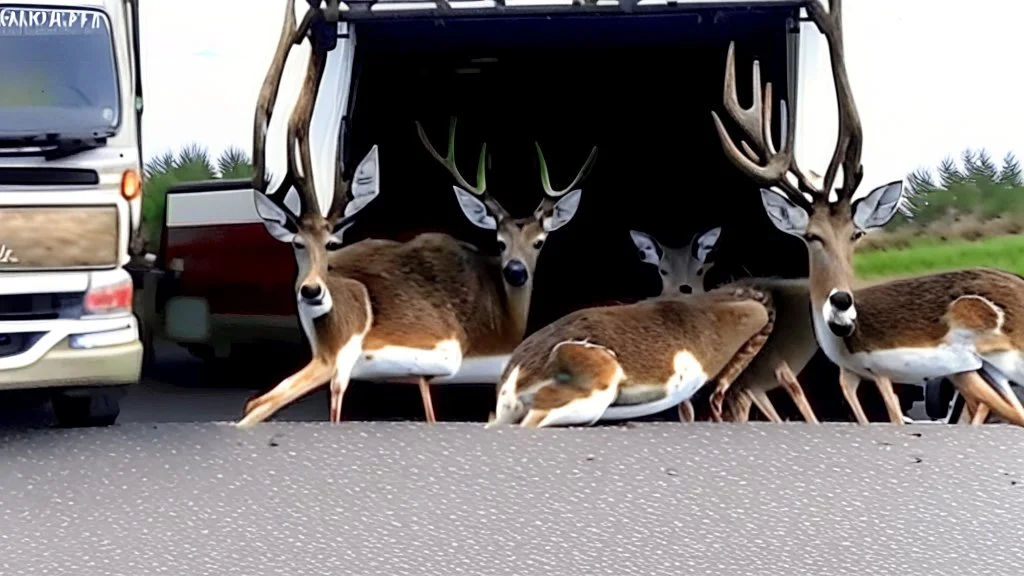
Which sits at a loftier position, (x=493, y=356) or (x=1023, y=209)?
(x=1023, y=209)

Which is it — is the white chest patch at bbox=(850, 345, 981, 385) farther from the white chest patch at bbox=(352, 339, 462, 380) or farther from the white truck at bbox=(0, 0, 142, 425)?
the white truck at bbox=(0, 0, 142, 425)

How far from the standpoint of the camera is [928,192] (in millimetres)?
7520

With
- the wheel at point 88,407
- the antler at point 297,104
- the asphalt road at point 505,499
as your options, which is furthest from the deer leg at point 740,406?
the wheel at point 88,407

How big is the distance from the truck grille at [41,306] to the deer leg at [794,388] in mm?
3215

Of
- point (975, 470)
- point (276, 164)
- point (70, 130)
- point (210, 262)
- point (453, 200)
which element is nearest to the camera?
point (975, 470)

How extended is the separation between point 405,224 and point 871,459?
2659 millimetres

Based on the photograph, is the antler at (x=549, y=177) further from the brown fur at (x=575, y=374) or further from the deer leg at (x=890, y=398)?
the deer leg at (x=890, y=398)

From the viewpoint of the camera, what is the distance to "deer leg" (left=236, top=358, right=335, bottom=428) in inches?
298

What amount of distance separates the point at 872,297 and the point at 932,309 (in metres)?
0.27

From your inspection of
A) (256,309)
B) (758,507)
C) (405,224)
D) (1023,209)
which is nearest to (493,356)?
(405,224)

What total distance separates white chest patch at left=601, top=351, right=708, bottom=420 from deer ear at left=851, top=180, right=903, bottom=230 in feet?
3.25

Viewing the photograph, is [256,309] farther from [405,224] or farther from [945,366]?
[945,366]

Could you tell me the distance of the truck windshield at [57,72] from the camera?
7227 millimetres

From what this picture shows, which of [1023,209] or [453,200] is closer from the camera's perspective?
[1023,209]
